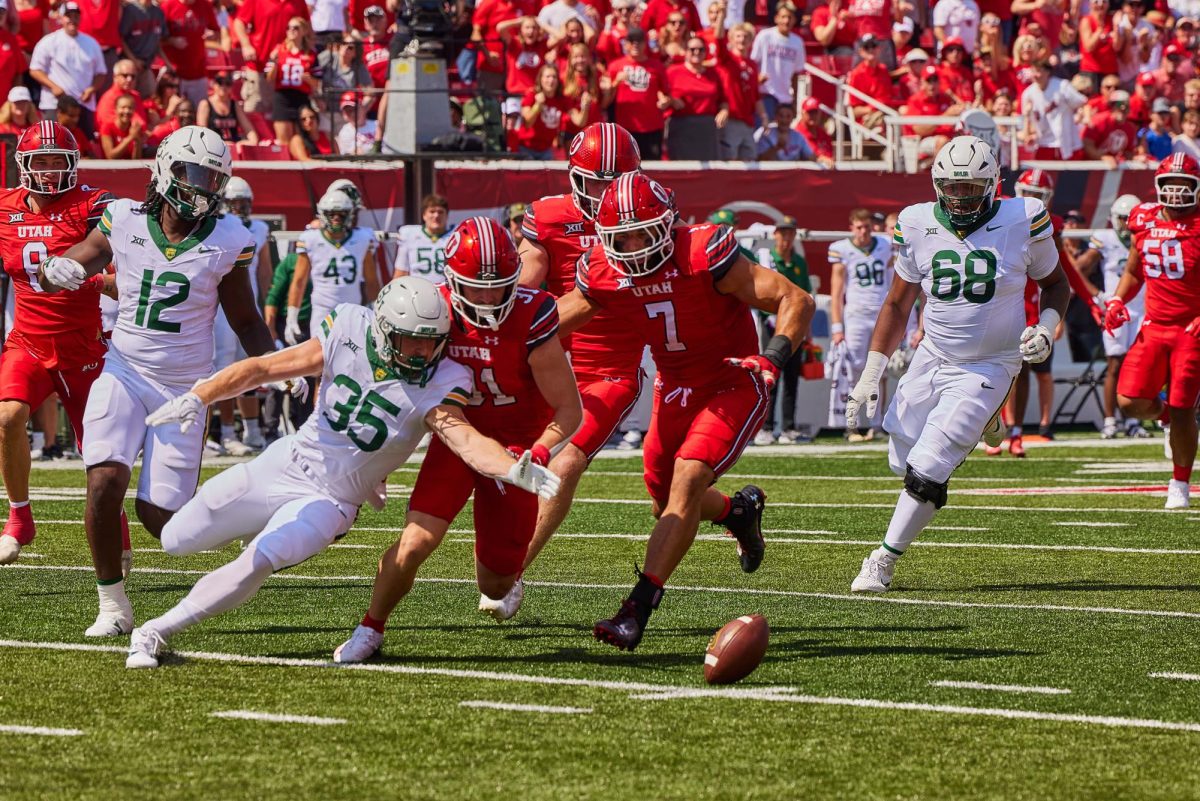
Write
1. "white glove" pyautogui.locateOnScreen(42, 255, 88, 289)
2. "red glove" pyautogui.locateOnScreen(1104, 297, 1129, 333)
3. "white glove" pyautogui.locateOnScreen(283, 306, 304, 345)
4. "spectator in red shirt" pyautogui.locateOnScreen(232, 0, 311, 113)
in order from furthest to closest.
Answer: "spectator in red shirt" pyautogui.locateOnScreen(232, 0, 311, 113), "white glove" pyautogui.locateOnScreen(283, 306, 304, 345), "red glove" pyautogui.locateOnScreen(1104, 297, 1129, 333), "white glove" pyautogui.locateOnScreen(42, 255, 88, 289)

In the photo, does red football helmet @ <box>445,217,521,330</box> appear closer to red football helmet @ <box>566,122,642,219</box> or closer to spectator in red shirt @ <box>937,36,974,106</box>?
red football helmet @ <box>566,122,642,219</box>

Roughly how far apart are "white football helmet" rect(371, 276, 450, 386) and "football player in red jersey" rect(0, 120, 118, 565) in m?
2.59

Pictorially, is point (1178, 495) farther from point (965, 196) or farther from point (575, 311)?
point (575, 311)

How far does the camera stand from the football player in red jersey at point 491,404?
19.9 ft

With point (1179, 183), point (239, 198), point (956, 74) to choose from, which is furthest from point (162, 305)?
point (956, 74)

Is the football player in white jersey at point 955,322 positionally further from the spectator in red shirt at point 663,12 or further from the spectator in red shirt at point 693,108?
the spectator in red shirt at point 663,12

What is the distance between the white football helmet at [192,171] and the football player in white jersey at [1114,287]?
10247mm

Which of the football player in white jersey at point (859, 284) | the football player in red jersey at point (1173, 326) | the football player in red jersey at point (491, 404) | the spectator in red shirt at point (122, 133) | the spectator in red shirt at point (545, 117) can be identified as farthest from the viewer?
the spectator in red shirt at point (545, 117)

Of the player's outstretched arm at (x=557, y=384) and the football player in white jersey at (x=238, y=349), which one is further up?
the player's outstretched arm at (x=557, y=384)

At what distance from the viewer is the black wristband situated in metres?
6.63

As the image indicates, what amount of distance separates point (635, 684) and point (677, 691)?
0.16 meters

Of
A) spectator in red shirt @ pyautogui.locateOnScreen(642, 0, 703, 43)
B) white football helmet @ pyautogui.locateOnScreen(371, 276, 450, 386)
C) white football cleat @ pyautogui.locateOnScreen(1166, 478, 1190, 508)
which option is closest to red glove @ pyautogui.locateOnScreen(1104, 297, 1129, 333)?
white football cleat @ pyautogui.locateOnScreen(1166, 478, 1190, 508)

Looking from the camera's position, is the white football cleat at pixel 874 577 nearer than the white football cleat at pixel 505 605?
No

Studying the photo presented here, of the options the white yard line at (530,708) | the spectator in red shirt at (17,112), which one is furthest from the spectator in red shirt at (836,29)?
the white yard line at (530,708)
